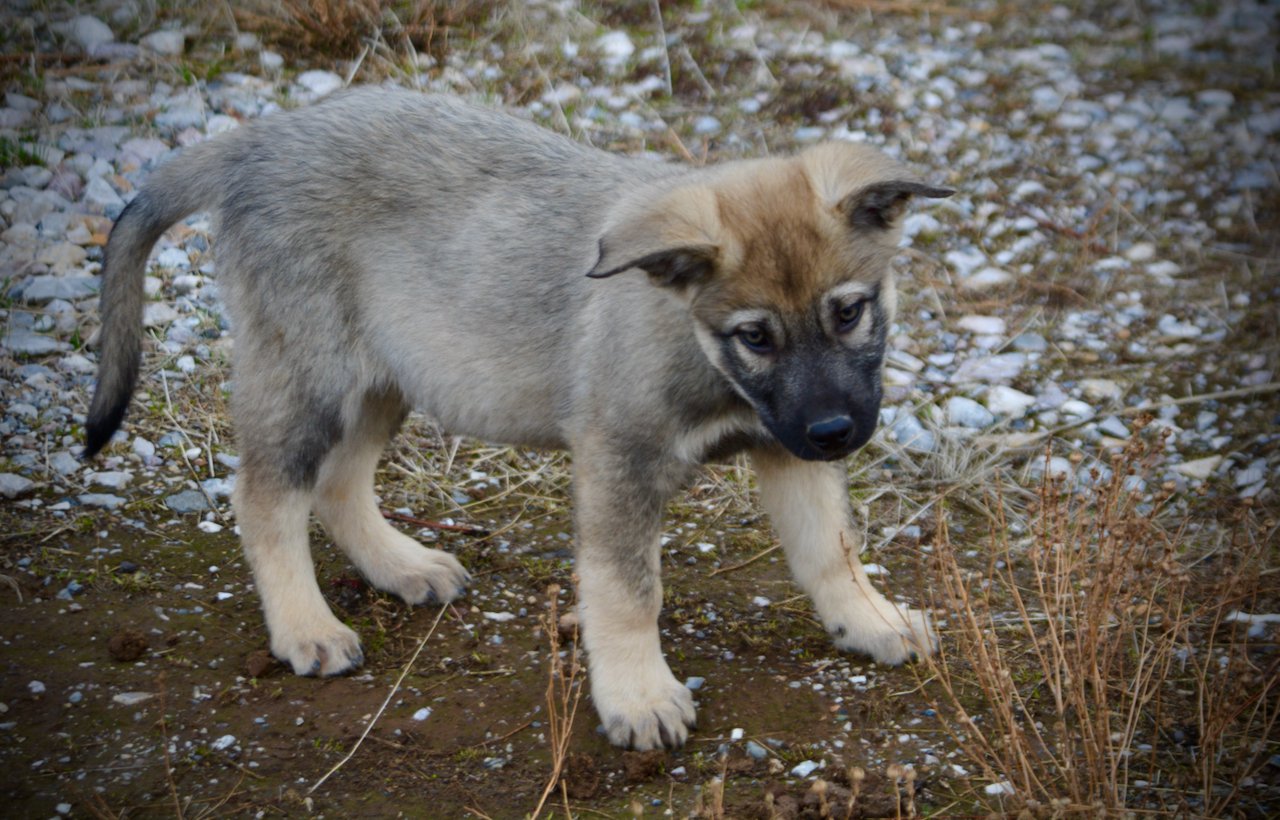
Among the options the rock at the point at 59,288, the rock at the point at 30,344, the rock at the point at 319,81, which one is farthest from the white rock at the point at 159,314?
the rock at the point at 319,81

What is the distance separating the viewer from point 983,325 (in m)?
6.05

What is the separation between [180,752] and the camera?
3.64 meters

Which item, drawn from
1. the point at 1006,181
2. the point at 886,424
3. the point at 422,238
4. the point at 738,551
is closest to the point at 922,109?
the point at 1006,181

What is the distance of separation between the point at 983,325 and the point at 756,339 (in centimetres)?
300

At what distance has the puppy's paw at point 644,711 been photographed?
3.63 m

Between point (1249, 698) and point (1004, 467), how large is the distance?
2.19 meters

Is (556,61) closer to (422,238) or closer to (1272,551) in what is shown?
(422,238)

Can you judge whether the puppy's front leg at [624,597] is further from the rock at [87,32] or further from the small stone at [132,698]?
the rock at [87,32]

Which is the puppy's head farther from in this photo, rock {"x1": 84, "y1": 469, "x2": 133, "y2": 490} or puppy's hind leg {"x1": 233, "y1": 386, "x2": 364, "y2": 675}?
rock {"x1": 84, "y1": 469, "x2": 133, "y2": 490}

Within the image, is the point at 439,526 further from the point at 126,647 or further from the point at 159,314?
the point at 159,314

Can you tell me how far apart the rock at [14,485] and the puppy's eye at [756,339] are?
3077mm

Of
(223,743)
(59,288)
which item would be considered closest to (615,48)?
(59,288)

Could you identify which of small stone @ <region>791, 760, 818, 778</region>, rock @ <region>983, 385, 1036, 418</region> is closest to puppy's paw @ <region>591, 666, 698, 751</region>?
small stone @ <region>791, 760, 818, 778</region>

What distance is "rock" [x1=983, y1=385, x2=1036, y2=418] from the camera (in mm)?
5484
